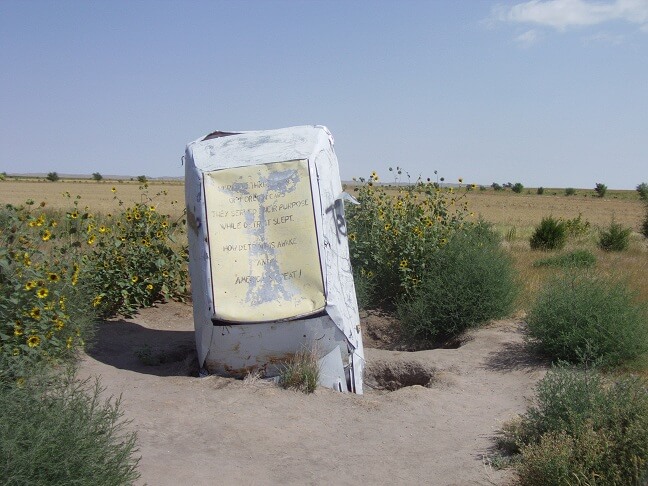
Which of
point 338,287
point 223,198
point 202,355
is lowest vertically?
point 202,355

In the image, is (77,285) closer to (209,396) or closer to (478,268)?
(209,396)

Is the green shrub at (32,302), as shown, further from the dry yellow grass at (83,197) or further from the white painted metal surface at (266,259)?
the dry yellow grass at (83,197)

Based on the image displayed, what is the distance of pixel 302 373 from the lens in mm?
6340

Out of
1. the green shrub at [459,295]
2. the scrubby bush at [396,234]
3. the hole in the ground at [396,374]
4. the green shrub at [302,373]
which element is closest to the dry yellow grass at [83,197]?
the scrubby bush at [396,234]

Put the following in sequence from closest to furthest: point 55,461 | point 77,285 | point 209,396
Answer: point 55,461 → point 209,396 → point 77,285

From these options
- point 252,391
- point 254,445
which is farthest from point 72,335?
point 254,445

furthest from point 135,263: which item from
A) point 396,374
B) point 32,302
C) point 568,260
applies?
point 568,260

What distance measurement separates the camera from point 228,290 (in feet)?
21.2

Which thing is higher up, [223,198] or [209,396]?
[223,198]

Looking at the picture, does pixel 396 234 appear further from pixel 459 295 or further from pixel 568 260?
pixel 568 260

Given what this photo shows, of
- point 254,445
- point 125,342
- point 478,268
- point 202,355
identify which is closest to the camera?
point 254,445

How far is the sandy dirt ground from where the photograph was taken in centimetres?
491

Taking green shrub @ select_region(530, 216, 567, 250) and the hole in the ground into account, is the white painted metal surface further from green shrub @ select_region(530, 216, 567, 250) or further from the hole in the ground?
green shrub @ select_region(530, 216, 567, 250)

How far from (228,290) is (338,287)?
3.19ft
